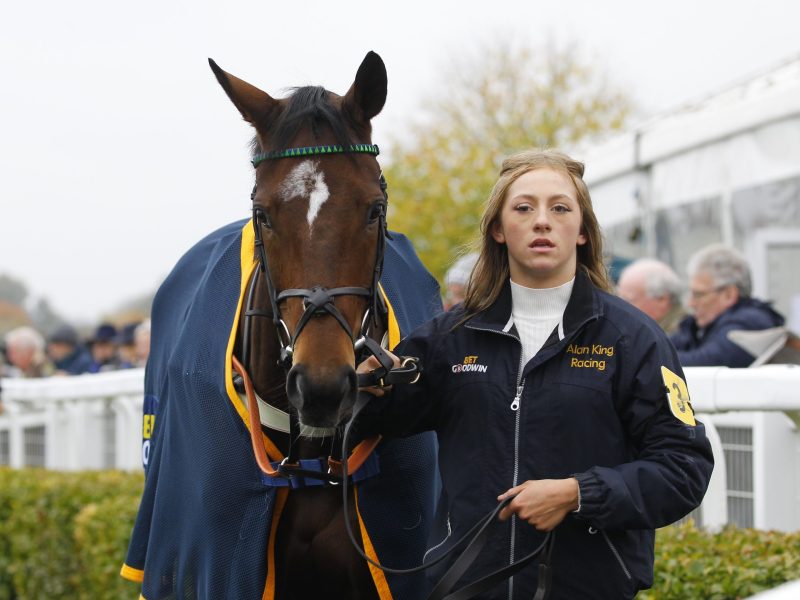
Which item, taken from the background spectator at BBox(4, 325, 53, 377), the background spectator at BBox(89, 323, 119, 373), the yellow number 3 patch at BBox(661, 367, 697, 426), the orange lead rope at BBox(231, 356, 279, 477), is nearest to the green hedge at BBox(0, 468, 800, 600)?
the yellow number 3 patch at BBox(661, 367, 697, 426)

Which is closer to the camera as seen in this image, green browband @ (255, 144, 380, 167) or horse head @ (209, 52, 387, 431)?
horse head @ (209, 52, 387, 431)

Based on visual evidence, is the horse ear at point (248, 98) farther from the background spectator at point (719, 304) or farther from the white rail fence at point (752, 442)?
the background spectator at point (719, 304)

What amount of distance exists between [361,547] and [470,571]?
2.13 ft

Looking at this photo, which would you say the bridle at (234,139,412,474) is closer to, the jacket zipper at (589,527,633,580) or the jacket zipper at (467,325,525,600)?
the jacket zipper at (467,325,525,600)

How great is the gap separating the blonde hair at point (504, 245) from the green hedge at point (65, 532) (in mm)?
3318

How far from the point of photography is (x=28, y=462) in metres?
10.1

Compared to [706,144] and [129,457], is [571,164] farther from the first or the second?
[129,457]

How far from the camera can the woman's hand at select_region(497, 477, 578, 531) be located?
2.59 metres

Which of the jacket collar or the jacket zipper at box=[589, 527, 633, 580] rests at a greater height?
the jacket collar

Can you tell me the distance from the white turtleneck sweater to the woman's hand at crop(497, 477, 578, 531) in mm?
350

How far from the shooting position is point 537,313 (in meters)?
2.89

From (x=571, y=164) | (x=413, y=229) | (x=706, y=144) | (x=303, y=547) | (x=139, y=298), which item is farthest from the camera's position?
(x=139, y=298)

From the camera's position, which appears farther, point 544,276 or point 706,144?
point 706,144

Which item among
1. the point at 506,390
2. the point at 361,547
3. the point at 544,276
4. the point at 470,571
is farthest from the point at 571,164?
the point at 361,547
